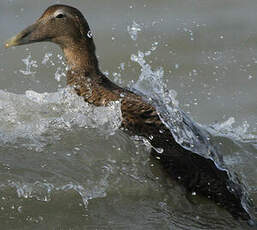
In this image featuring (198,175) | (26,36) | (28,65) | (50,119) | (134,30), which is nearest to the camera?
(198,175)

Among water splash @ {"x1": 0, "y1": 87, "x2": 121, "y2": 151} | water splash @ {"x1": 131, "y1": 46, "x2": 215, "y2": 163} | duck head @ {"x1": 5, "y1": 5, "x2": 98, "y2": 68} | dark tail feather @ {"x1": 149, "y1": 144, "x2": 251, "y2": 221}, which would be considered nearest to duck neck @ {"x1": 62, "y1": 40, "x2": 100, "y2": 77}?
duck head @ {"x1": 5, "y1": 5, "x2": 98, "y2": 68}

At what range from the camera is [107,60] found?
8.70 meters

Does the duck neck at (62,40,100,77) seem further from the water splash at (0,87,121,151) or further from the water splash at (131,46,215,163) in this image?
the water splash at (131,46,215,163)

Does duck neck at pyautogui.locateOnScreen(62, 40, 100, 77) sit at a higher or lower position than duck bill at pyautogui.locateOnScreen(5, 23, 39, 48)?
lower

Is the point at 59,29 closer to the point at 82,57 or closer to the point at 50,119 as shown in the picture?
the point at 82,57

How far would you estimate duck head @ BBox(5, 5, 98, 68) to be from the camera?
603 cm

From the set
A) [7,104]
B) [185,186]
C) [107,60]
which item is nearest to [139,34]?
[107,60]

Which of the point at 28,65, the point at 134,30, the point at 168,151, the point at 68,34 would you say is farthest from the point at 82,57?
the point at 134,30

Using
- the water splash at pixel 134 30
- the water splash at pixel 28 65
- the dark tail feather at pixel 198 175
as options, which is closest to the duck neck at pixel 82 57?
the dark tail feather at pixel 198 175

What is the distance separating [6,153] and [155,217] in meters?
1.28

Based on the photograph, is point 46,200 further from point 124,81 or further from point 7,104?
point 124,81

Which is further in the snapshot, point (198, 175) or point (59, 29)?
point (59, 29)

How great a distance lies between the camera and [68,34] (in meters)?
6.06

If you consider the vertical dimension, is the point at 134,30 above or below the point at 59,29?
below
